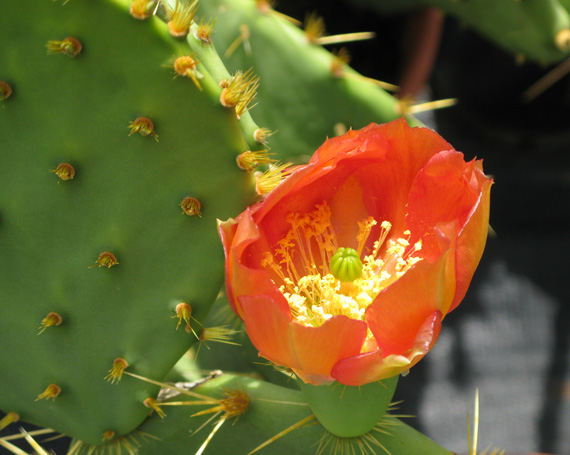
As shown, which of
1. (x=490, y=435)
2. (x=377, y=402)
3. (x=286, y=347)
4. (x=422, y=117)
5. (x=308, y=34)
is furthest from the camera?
(x=422, y=117)

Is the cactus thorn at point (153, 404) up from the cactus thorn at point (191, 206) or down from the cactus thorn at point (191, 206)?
down

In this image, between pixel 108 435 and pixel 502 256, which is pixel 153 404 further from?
pixel 502 256

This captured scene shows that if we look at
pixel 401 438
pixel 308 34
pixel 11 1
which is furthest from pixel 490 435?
pixel 11 1

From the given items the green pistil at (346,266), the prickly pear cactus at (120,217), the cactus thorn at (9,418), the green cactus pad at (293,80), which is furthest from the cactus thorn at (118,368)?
the green cactus pad at (293,80)

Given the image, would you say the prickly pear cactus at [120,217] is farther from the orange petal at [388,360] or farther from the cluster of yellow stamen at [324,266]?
the orange petal at [388,360]

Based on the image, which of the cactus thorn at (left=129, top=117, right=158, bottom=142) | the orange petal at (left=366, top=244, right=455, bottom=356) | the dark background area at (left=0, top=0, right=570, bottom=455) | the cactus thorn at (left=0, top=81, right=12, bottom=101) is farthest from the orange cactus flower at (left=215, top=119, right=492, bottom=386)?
the dark background area at (left=0, top=0, right=570, bottom=455)

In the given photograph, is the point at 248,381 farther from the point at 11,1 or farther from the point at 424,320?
the point at 11,1

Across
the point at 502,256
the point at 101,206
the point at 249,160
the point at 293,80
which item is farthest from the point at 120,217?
the point at 502,256
